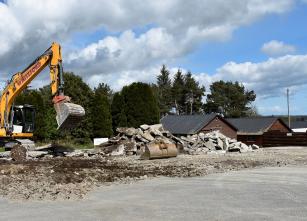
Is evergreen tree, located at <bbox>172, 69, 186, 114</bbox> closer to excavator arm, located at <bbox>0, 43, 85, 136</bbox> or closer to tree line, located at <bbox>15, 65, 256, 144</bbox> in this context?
tree line, located at <bbox>15, 65, 256, 144</bbox>

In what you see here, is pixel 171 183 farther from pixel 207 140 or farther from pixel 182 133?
pixel 182 133

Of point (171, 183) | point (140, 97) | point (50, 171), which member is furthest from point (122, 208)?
point (140, 97)

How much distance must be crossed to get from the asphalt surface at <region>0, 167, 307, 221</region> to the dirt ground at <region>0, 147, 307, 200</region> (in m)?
0.74

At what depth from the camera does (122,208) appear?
10.1 m

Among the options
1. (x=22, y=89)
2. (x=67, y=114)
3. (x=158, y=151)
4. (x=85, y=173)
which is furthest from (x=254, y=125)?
(x=85, y=173)

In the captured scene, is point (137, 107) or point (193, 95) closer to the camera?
point (137, 107)

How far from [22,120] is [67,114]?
3.83 m

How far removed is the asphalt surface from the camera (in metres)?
9.28

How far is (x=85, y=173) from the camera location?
53.2ft

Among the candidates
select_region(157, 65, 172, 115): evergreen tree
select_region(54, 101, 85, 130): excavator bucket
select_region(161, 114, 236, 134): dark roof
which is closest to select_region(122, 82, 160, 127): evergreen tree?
select_region(161, 114, 236, 134): dark roof

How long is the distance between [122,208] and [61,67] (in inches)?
525

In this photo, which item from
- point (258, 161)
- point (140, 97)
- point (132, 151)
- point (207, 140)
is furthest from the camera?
point (140, 97)

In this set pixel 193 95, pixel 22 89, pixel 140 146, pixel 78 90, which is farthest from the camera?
pixel 193 95

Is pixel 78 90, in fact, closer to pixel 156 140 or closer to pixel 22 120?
pixel 156 140
